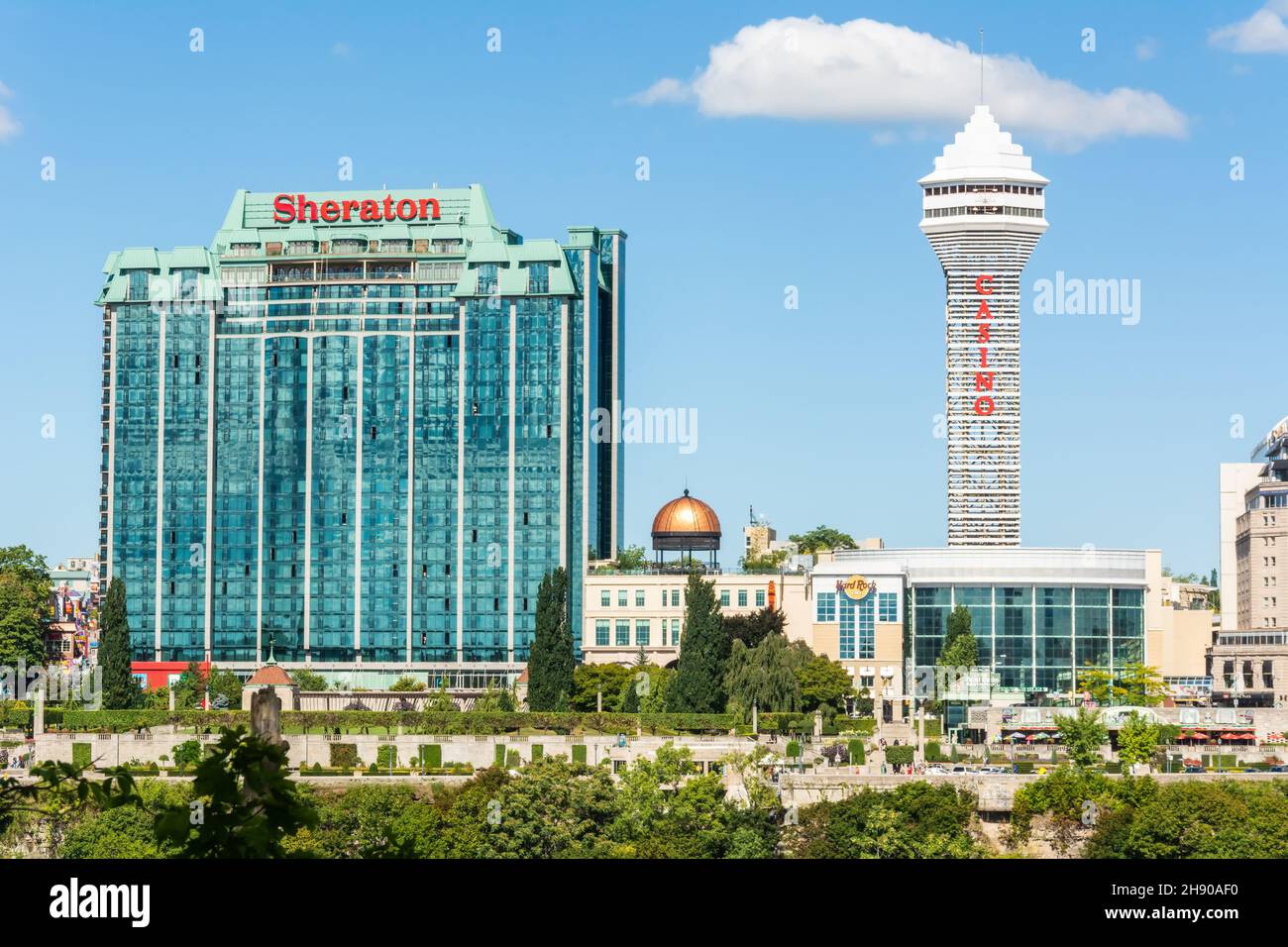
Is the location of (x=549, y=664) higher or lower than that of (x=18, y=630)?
lower

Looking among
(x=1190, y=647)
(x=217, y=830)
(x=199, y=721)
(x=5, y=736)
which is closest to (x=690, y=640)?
(x=199, y=721)

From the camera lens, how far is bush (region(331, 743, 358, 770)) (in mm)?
136250

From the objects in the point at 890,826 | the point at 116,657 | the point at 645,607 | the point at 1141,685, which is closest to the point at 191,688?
the point at 116,657

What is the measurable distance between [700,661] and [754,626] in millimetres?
→ 21159

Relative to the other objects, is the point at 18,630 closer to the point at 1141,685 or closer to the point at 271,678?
the point at 271,678

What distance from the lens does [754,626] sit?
177375mm

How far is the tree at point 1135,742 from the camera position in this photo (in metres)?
128

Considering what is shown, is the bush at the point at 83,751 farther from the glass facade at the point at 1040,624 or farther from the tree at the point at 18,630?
the glass facade at the point at 1040,624

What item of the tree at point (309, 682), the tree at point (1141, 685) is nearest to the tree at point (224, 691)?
the tree at point (309, 682)

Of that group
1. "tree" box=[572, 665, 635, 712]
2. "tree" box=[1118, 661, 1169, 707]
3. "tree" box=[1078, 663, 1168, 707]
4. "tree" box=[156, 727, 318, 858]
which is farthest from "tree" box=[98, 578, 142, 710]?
"tree" box=[156, 727, 318, 858]

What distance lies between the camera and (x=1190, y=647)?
19825 cm
